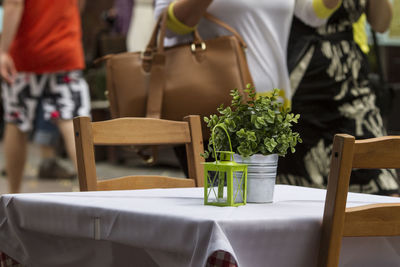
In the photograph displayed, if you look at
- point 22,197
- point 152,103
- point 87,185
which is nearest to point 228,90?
point 152,103

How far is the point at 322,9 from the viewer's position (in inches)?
92.8

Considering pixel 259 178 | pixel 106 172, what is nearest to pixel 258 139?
pixel 259 178

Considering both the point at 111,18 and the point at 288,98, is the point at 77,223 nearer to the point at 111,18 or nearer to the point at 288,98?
the point at 288,98

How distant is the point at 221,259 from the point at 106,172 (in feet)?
18.7

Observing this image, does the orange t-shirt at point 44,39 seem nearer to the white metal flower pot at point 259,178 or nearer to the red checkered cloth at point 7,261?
the red checkered cloth at point 7,261

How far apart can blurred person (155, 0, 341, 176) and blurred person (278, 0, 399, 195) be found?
0.31 ft

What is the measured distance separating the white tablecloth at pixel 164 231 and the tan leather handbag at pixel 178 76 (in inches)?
25.1

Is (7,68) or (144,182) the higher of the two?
(7,68)

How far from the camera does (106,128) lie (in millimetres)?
1938

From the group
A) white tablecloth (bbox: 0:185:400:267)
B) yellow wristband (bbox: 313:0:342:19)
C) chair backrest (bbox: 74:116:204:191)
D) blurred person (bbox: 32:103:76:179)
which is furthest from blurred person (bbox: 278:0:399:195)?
blurred person (bbox: 32:103:76:179)

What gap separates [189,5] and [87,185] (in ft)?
2.36

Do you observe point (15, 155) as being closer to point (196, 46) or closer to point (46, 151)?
point (46, 151)

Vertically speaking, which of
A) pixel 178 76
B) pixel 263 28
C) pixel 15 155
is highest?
pixel 263 28

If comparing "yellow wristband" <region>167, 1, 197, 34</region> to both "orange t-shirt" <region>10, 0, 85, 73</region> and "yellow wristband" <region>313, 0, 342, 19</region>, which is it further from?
"orange t-shirt" <region>10, 0, 85, 73</region>
